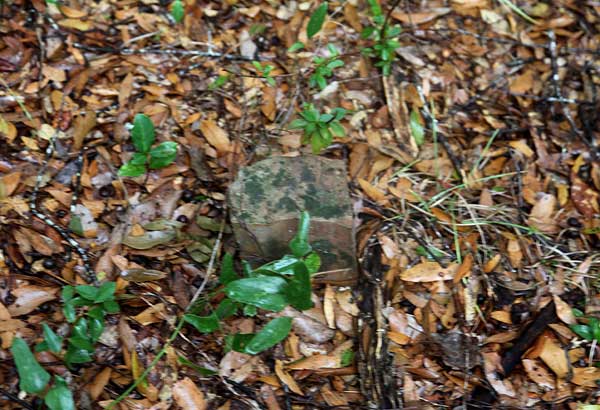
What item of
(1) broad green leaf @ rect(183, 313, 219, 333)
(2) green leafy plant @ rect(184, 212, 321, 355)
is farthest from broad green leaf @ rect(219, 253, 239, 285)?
(1) broad green leaf @ rect(183, 313, 219, 333)

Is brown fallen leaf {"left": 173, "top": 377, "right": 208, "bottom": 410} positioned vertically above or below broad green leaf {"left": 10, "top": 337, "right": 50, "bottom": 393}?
below

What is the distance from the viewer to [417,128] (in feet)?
8.23

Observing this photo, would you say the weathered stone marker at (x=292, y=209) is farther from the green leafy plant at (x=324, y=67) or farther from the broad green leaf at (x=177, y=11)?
the broad green leaf at (x=177, y=11)

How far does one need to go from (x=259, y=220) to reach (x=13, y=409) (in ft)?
2.89

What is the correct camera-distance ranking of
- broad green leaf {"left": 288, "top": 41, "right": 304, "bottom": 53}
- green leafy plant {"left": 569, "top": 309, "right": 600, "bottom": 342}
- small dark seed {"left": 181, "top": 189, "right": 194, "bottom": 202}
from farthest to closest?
1. broad green leaf {"left": 288, "top": 41, "right": 304, "bottom": 53}
2. small dark seed {"left": 181, "top": 189, "right": 194, "bottom": 202}
3. green leafy plant {"left": 569, "top": 309, "right": 600, "bottom": 342}

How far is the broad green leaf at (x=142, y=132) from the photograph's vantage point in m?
2.18

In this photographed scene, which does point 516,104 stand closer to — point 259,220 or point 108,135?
point 259,220

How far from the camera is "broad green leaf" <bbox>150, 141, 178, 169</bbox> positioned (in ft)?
7.27

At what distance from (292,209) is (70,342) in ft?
2.44

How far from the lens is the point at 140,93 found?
8.09 ft

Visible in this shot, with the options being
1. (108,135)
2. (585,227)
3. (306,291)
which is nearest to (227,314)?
(306,291)

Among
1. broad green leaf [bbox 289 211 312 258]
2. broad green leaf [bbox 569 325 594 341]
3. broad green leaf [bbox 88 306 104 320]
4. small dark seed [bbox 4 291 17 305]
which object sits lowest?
broad green leaf [bbox 569 325 594 341]

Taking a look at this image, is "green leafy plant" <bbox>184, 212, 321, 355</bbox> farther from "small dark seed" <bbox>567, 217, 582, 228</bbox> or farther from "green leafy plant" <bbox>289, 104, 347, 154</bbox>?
"small dark seed" <bbox>567, 217, 582, 228</bbox>

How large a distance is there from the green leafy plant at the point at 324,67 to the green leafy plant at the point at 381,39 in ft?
0.57
